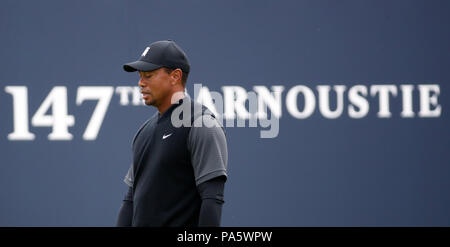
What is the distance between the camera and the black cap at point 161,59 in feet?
9.32

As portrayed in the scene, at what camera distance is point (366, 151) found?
516cm

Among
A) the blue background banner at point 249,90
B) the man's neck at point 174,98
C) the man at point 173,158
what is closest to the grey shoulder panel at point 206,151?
the man at point 173,158

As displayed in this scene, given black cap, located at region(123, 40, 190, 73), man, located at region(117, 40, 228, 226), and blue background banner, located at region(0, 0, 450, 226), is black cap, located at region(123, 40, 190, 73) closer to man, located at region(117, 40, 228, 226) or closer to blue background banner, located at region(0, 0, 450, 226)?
man, located at region(117, 40, 228, 226)

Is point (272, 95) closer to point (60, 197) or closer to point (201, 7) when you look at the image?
point (201, 7)

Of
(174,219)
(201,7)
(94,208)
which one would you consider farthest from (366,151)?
(174,219)

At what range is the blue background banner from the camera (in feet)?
16.6

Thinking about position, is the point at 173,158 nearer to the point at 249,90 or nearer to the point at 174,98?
the point at 174,98

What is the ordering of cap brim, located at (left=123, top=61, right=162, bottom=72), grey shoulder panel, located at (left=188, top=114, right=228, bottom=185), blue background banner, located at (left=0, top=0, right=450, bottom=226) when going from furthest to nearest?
blue background banner, located at (left=0, top=0, right=450, bottom=226) → cap brim, located at (left=123, top=61, right=162, bottom=72) → grey shoulder panel, located at (left=188, top=114, right=228, bottom=185)

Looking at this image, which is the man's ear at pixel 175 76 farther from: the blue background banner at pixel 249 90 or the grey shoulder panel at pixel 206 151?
the blue background banner at pixel 249 90

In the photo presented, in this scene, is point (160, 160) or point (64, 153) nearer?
point (160, 160)

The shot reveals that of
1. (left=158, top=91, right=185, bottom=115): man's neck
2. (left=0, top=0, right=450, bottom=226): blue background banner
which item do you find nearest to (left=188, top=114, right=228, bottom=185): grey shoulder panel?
(left=158, top=91, right=185, bottom=115): man's neck

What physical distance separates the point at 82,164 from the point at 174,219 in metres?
2.59

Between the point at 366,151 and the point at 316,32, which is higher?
the point at 316,32

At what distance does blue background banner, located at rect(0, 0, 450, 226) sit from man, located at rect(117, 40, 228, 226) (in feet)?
7.40
